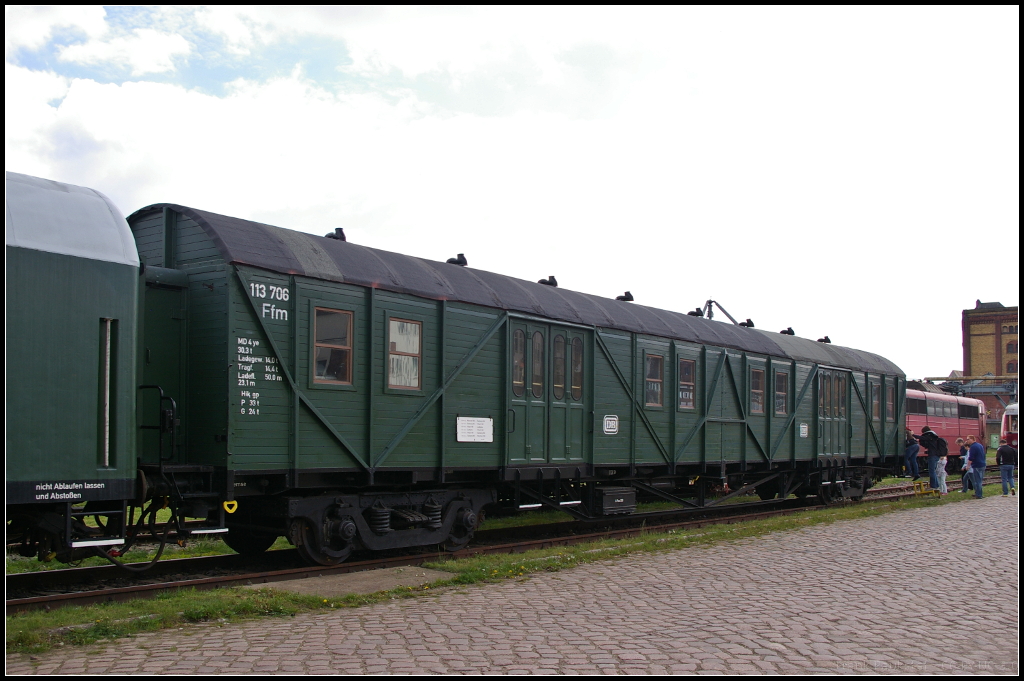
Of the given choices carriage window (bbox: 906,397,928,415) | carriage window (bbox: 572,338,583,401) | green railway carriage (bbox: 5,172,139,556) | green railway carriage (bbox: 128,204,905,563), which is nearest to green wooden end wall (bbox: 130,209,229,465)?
green railway carriage (bbox: 128,204,905,563)

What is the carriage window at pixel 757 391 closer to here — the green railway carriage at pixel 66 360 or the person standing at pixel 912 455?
the person standing at pixel 912 455

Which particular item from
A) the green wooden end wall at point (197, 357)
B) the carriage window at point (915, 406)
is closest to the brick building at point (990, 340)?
the carriage window at point (915, 406)

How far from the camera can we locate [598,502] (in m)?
13.8

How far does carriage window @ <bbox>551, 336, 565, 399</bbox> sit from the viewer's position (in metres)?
12.7

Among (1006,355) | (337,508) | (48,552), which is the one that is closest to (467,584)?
(337,508)

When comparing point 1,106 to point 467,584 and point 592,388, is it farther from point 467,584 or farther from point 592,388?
point 592,388

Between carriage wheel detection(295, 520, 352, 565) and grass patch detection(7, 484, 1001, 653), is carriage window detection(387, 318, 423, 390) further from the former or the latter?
grass patch detection(7, 484, 1001, 653)

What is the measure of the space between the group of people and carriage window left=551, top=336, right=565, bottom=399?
530 inches

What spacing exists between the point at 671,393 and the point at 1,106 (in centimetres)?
1132

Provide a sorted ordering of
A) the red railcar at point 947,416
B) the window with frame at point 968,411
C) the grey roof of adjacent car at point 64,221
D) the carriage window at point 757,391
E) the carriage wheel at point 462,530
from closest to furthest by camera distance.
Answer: the grey roof of adjacent car at point 64,221
the carriage wheel at point 462,530
the carriage window at point 757,391
the red railcar at point 947,416
the window with frame at point 968,411

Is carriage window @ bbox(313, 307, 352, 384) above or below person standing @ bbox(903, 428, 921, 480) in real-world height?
above

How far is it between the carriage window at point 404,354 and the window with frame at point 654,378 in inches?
207

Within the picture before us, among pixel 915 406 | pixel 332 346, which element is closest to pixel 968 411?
pixel 915 406

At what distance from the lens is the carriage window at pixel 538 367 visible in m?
12.4
